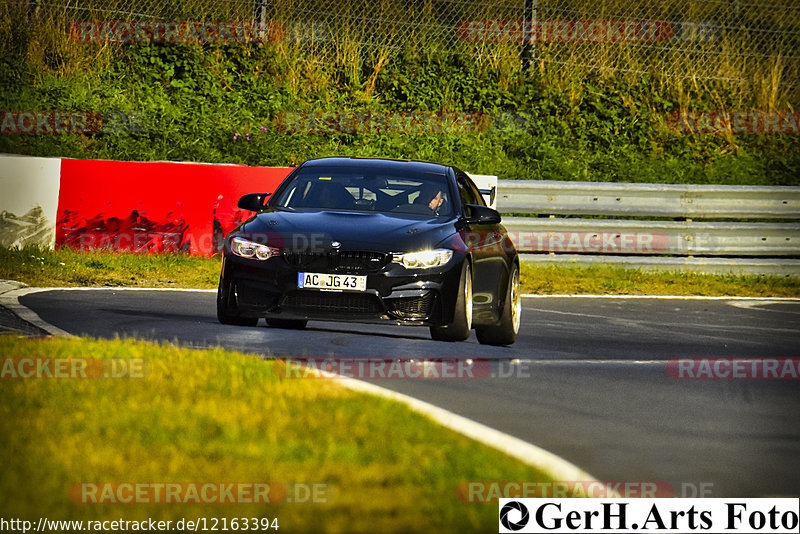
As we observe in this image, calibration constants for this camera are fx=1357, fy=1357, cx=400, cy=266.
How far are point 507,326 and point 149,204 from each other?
7951 mm

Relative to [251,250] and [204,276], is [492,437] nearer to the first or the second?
[251,250]

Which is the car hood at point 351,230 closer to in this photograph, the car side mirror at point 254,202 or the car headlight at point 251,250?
the car headlight at point 251,250

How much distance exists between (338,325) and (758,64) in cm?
1841

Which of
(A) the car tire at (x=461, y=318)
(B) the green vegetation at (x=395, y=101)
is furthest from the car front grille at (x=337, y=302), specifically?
(B) the green vegetation at (x=395, y=101)

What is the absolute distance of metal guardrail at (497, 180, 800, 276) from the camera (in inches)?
797

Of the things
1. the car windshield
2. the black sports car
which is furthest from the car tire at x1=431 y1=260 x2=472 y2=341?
the car windshield

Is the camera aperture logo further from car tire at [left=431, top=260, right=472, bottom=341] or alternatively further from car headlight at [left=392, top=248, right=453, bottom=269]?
car tire at [left=431, top=260, right=472, bottom=341]

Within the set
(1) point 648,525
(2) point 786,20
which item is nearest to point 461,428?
(1) point 648,525

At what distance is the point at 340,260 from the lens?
10344 mm

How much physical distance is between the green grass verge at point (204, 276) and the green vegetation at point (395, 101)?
4.86 metres

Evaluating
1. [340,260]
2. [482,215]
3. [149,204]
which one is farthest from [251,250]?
[149,204]

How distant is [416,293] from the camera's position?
10352 millimetres

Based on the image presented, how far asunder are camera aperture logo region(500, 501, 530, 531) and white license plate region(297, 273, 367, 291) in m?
4.96

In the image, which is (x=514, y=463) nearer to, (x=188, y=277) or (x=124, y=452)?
(x=124, y=452)
